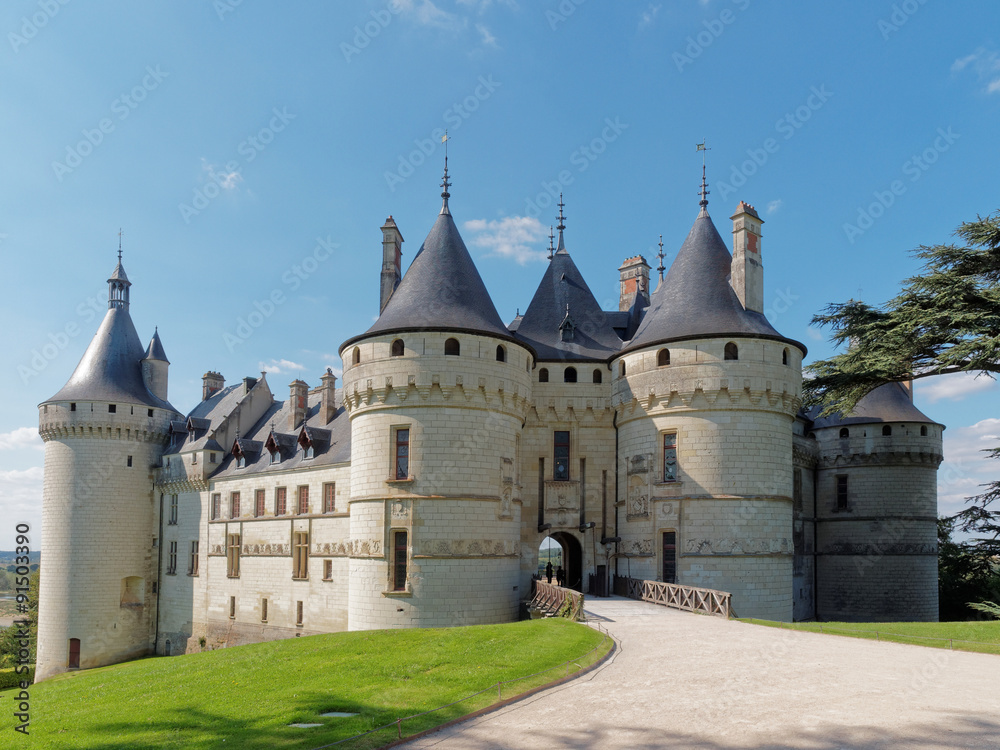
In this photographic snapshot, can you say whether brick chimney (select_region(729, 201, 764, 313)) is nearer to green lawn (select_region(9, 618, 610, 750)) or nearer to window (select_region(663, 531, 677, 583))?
window (select_region(663, 531, 677, 583))

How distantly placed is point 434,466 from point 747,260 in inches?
520

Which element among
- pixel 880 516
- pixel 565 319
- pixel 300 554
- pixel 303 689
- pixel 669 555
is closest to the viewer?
pixel 303 689

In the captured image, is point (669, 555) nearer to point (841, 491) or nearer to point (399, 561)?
point (399, 561)

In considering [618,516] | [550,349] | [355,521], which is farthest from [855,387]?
[355,521]

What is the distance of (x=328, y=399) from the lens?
40000 millimetres

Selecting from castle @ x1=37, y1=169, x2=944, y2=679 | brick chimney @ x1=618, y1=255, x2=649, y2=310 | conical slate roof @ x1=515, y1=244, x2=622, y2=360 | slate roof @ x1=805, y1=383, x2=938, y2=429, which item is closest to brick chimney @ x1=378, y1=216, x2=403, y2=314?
castle @ x1=37, y1=169, x2=944, y2=679

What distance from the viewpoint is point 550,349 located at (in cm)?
3222

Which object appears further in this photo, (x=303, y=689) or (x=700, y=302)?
(x=700, y=302)

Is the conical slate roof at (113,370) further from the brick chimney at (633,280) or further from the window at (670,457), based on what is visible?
the window at (670,457)

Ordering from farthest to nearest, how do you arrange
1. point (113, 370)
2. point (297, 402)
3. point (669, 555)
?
point (113, 370), point (297, 402), point (669, 555)

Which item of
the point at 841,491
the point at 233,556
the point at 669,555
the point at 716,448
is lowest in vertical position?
the point at 233,556

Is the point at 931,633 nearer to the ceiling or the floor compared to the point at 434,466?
nearer to the floor

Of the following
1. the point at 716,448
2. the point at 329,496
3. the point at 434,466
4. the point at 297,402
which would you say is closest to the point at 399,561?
the point at 434,466

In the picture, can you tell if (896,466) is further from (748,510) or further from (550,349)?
(550,349)
